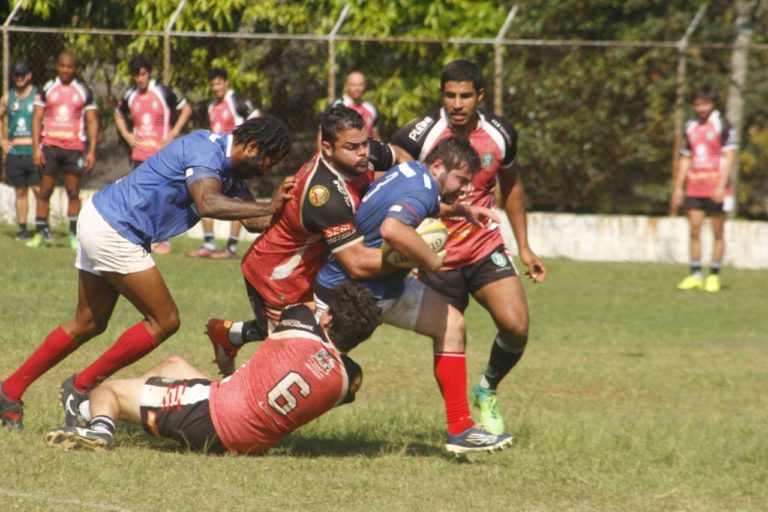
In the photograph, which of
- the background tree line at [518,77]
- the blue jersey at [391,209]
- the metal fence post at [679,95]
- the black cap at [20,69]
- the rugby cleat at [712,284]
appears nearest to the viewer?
the blue jersey at [391,209]

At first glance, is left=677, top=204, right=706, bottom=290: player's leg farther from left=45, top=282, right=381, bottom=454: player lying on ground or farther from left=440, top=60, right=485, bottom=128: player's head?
left=45, top=282, right=381, bottom=454: player lying on ground

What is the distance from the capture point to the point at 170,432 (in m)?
6.69

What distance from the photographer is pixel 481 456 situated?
7.13 metres

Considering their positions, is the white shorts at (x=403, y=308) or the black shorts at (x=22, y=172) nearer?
the white shorts at (x=403, y=308)

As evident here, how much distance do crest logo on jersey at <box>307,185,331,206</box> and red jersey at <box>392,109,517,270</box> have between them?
4.05ft

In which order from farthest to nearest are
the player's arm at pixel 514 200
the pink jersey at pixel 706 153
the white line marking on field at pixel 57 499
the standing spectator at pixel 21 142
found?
1. the standing spectator at pixel 21 142
2. the pink jersey at pixel 706 153
3. the player's arm at pixel 514 200
4. the white line marking on field at pixel 57 499

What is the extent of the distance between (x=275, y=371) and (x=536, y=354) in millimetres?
4800

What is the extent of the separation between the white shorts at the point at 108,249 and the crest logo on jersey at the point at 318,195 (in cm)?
92

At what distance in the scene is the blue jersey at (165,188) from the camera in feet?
22.7

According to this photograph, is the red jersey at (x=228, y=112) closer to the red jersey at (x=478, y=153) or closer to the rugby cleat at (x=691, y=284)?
the rugby cleat at (x=691, y=284)

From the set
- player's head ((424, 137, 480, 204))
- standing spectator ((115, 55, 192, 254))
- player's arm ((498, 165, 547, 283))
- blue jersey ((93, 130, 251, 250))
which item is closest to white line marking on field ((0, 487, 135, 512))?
blue jersey ((93, 130, 251, 250))

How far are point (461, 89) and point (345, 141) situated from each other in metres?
1.38

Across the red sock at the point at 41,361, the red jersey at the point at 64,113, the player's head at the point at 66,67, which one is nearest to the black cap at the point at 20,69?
the red jersey at the point at 64,113

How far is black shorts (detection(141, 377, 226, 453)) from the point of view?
21.8 feet
